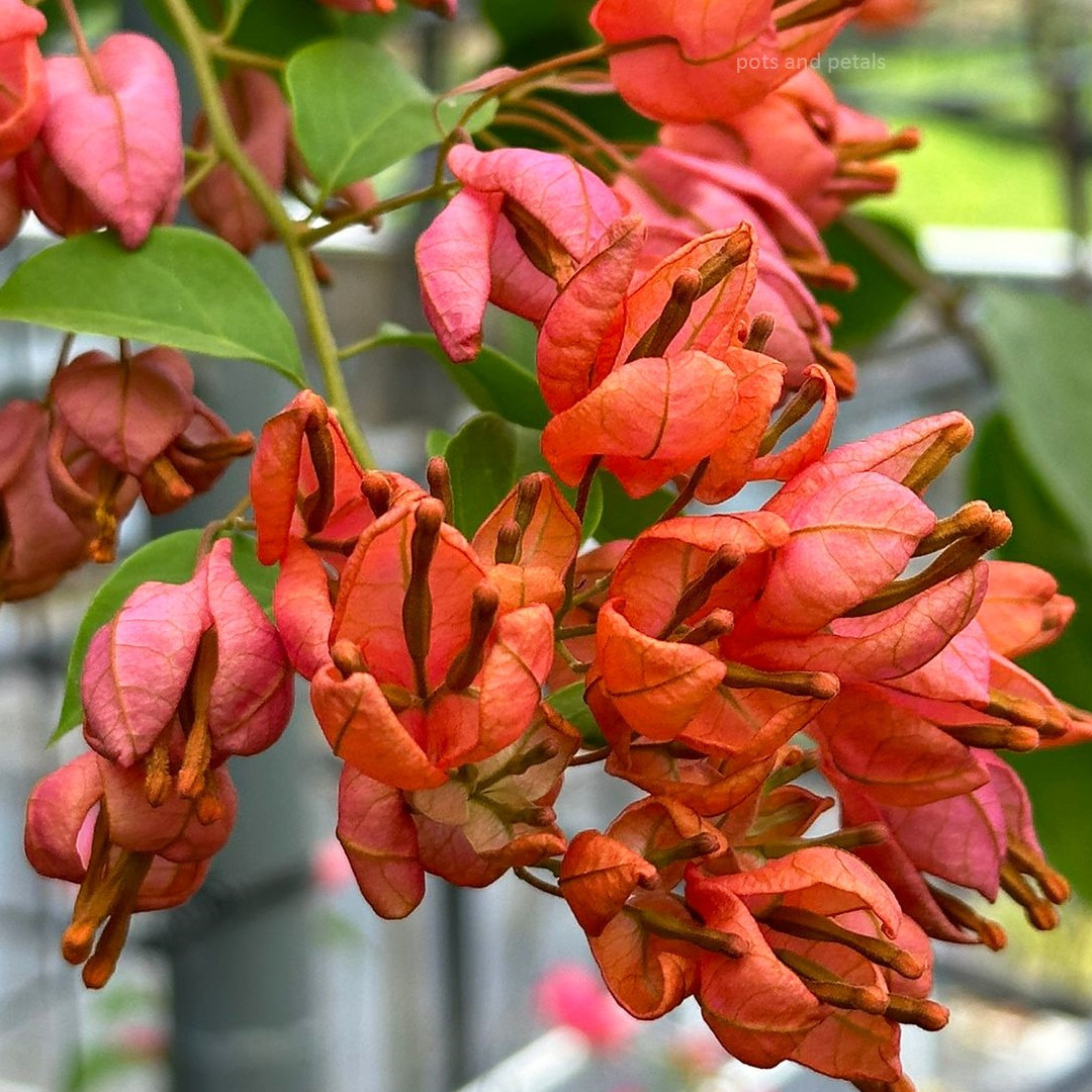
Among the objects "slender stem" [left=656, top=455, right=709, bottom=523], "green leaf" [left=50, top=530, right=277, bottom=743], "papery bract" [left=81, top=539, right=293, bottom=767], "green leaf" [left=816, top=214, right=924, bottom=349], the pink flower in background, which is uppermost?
"slender stem" [left=656, top=455, right=709, bottom=523]

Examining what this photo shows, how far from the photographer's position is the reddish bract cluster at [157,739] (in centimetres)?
17

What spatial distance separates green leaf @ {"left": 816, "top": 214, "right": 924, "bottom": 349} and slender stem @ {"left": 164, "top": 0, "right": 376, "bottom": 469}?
8.0 inches

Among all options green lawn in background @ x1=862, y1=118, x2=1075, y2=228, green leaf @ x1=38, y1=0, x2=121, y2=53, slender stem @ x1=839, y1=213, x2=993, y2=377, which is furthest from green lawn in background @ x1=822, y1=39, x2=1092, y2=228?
green leaf @ x1=38, y1=0, x2=121, y2=53

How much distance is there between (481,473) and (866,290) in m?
0.25

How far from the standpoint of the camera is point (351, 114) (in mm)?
249

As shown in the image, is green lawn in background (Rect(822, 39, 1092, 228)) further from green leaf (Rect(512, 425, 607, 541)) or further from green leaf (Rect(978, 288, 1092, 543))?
green leaf (Rect(512, 425, 607, 541))

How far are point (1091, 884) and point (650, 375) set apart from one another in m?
0.29

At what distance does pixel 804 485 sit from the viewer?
6.9 inches

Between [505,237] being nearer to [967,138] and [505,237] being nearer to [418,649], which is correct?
[418,649]

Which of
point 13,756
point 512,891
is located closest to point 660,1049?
point 512,891

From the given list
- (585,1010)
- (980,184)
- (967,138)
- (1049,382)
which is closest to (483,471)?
(1049,382)

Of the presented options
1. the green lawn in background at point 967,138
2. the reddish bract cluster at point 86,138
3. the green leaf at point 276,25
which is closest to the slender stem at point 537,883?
the reddish bract cluster at point 86,138

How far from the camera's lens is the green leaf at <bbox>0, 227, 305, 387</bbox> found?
8.2 inches

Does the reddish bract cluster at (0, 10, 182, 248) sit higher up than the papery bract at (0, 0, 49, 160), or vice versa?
the papery bract at (0, 0, 49, 160)
